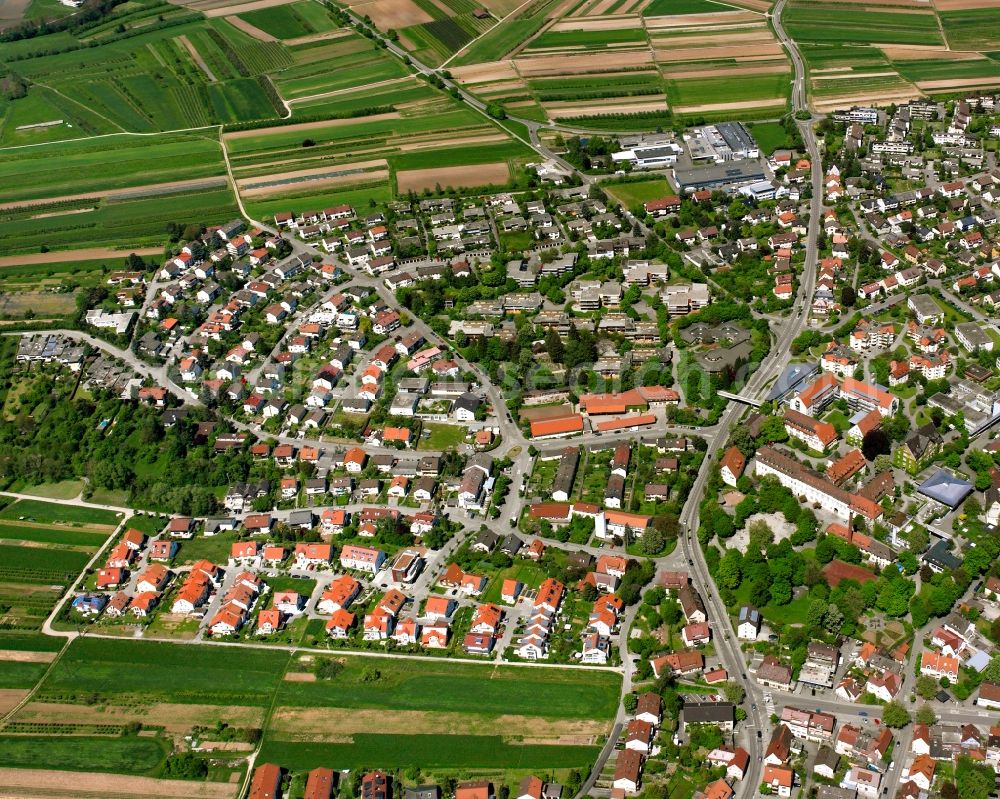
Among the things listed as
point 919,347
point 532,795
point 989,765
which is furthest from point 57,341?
point 989,765

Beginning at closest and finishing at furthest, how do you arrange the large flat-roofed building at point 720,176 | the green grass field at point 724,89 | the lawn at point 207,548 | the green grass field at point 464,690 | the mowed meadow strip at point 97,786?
1. the mowed meadow strip at point 97,786
2. the green grass field at point 464,690
3. the lawn at point 207,548
4. the large flat-roofed building at point 720,176
5. the green grass field at point 724,89

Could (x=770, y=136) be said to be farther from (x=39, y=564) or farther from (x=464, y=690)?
(x=39, y=564)

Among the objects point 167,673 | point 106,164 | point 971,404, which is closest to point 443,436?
point 167,673

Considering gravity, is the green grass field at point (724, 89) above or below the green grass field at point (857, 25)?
below

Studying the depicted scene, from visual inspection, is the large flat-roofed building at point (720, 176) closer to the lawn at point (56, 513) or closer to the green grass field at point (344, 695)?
the green grass field at point (344, 695)

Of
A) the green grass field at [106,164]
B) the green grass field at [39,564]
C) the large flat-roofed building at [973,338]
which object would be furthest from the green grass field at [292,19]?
the large flat-roofed building at [973,338]

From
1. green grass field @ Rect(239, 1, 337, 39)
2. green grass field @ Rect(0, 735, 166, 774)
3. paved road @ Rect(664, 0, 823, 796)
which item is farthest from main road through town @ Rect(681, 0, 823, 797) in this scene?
green grass field @ Rect(239, 1, 337, 39)
